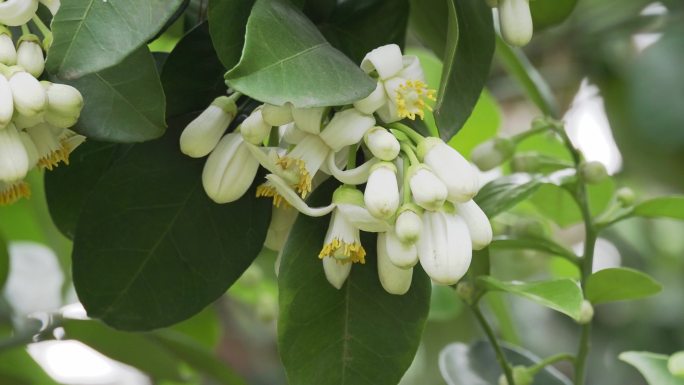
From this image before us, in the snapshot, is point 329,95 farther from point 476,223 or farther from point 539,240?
point 539,240

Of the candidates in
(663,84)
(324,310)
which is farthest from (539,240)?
(663,84)

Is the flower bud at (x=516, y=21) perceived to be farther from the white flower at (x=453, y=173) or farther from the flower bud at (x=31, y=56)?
Result: the flower bud at (x=31, y=56)

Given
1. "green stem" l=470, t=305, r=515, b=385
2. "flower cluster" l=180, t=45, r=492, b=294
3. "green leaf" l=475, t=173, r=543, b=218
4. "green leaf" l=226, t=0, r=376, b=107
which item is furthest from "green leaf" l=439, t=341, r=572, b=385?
"green leaf" l=226, t=0, r=376, b=107

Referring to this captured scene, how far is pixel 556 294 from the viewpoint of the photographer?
689mm

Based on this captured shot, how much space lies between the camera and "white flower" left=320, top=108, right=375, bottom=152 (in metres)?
0.63

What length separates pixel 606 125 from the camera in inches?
78.6

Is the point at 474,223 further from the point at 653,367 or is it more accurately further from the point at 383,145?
the point at 653,367

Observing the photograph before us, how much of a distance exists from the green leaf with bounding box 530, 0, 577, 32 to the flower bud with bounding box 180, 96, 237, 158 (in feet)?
0.91

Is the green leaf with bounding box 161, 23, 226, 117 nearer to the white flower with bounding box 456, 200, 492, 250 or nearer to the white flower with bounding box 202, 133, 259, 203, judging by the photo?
the white flower with bounding box 202, 133, 259, 203

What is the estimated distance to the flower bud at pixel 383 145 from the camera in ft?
2.05

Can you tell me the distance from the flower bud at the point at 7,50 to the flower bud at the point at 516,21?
11.5 inches

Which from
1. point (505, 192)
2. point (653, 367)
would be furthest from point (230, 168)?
point (653, 367)

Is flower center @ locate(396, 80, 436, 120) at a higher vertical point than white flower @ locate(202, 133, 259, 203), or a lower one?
higher

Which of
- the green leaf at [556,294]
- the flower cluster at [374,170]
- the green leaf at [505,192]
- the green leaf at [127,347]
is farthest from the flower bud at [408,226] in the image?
the green leaf at [127,347]
